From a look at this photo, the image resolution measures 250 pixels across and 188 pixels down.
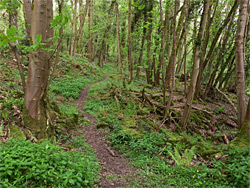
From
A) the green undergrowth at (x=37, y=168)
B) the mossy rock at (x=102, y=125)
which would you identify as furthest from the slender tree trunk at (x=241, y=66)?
the mossy rock at (x=102, y=125)

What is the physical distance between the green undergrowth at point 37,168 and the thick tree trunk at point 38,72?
1.04 meters

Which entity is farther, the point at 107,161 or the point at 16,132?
the point at 107,161

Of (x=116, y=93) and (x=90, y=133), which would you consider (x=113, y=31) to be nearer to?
(x=116, y=93)

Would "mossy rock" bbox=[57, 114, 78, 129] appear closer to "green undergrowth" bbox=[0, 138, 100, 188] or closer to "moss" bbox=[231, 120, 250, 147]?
"green undergrowth" bbox=[0, 138, 100, 188]

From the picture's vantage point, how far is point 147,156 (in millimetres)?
4793

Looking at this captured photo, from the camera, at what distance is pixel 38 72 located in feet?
14.2

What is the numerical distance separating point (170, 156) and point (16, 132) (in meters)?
4.17

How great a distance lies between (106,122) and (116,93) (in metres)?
3.21

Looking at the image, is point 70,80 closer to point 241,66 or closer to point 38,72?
point 38,72

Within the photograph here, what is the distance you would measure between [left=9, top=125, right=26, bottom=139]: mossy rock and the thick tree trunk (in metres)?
0.31

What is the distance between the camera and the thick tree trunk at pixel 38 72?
4.14 meters

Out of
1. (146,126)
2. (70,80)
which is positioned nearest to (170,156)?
(146,126)

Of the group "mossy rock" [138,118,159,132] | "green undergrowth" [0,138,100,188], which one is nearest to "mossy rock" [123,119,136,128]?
"mossy rock" [138,118,159,132]

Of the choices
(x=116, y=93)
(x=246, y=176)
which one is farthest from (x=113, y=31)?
(x=246, y=176)
